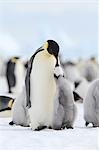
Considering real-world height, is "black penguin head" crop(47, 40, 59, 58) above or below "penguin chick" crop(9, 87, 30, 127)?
above

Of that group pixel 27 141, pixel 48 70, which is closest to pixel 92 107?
pixel 48 70

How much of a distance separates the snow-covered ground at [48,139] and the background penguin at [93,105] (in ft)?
0.57

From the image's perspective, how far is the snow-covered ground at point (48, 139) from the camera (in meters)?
4.33

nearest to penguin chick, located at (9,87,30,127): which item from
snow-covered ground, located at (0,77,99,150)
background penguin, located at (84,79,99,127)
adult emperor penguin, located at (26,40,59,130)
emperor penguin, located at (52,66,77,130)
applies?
snow-covered ground, located at (0,77,99,150)

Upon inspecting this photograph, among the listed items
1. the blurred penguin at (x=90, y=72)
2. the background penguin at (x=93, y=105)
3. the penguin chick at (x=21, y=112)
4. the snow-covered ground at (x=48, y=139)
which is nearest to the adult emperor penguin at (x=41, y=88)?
the snow-covered ground at (x=48, y=139)

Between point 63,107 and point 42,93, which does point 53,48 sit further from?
point 63,107

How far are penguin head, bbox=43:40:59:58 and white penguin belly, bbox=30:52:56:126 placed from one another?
0.41ft

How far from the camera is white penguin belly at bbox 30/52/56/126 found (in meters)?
5.41

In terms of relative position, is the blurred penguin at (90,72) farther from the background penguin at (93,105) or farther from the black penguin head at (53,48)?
the black penguin head at (53,48)

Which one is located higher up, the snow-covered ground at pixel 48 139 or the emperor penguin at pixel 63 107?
the emperor penguin at pixel 63 107

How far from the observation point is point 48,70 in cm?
547

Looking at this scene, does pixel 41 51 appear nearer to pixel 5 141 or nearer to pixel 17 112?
pixel 17 112

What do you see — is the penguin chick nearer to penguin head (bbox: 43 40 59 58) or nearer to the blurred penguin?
penguin head (bbox: 43 40 59 58)

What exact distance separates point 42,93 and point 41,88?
0.18 feet
